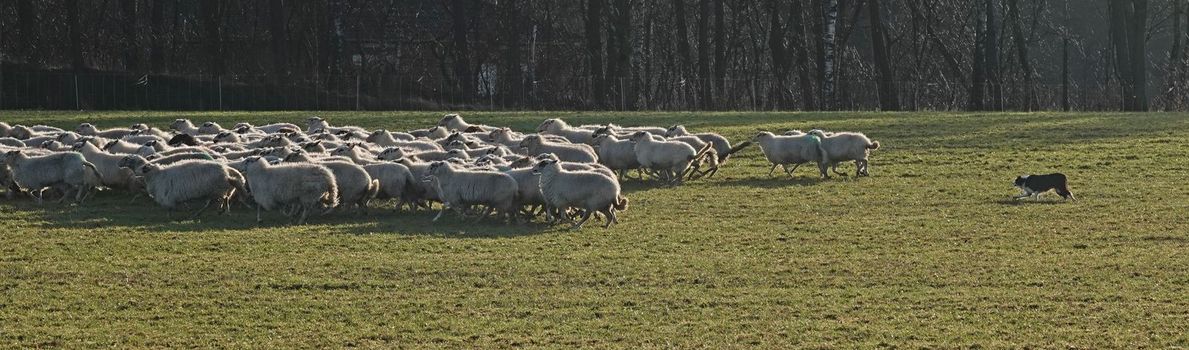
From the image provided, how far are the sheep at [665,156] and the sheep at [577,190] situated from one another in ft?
16.5

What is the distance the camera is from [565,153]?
23.6 m

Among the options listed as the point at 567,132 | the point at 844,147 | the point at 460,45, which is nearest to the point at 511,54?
the point at 460,45

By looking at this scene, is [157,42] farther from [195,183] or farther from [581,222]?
[581,222]

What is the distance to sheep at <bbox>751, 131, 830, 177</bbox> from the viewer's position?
2561 cm

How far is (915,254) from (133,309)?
7842 millimetres

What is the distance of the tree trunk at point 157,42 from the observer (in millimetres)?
56219

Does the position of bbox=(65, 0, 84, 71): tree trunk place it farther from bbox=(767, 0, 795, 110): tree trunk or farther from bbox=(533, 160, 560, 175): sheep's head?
bbox=(533, 160, 560, 175): sheep's head

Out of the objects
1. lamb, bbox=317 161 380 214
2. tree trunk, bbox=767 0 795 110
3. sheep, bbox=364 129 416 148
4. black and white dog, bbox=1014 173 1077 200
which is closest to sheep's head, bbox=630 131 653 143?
sheep, bbox=364 129 416 148

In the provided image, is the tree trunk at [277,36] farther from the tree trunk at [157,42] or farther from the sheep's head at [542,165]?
the sheep's head at [542,165]

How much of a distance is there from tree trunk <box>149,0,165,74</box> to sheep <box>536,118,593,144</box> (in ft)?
93.2

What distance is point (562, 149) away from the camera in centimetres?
2378

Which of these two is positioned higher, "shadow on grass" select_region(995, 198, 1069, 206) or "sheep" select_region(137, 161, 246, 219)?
"sheep" select_region(137, 161, 246, 219)

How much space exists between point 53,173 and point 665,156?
8.45 meters

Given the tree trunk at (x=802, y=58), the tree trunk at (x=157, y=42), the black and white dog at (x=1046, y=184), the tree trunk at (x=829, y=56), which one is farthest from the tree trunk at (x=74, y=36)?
the black and white dog at (x=1046, y=184)
